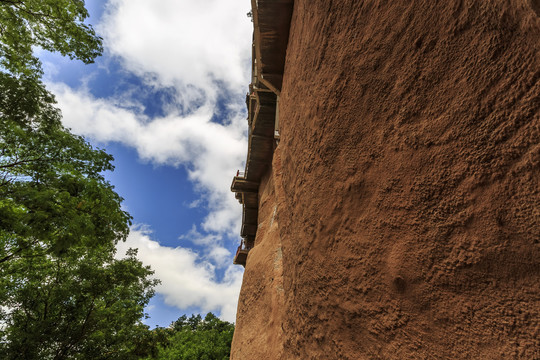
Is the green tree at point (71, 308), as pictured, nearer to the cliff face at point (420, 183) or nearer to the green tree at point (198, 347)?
the green tree at point (198, 347)

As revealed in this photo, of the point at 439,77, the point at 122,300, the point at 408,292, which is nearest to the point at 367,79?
the point at 439,77

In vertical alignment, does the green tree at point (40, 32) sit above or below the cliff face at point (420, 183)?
above

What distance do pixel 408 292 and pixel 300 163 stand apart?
2128mm

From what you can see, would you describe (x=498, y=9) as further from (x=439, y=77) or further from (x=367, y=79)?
(x=367, y=79)

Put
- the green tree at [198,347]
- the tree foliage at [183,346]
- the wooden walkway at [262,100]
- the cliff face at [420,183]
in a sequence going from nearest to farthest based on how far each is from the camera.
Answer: the cliff face at [420,183]
the wooden walkway at [262,100]
the tree foliage at [183,346]
the green tree at [198,347]

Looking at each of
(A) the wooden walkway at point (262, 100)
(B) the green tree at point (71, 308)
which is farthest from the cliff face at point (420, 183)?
(B) the green tree at point (71, 308)

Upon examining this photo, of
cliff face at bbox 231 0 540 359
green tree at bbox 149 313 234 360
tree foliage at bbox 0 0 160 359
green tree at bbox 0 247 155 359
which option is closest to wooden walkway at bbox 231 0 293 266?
cliff face at bbox 231 0 540 359

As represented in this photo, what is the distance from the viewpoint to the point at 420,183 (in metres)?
2.08

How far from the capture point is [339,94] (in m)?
3.02

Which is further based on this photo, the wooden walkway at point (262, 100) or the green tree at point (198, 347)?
the green tree at point (198, 347)

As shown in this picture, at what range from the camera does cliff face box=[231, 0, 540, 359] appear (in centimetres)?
155

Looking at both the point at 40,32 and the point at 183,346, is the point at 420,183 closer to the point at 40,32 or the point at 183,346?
the point at 40,32

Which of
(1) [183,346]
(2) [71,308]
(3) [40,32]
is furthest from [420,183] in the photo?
(1) [183,346]

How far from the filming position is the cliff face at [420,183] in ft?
5.10
